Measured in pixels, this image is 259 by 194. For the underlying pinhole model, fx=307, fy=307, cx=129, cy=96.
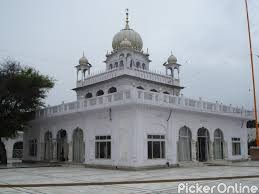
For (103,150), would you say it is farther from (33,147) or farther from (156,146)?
(33,147)

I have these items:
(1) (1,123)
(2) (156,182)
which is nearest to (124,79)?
(1) (1,123)

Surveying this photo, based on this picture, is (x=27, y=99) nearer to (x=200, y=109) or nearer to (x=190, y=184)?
(x=200, y=109)

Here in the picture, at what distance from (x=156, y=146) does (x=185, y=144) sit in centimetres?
332

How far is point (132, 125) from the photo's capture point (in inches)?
770

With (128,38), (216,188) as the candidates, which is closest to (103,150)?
(216,188)

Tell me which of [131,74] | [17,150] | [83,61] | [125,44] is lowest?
[17,150]

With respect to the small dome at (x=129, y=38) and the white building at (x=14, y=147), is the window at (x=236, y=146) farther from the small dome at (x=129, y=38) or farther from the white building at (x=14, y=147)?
the white building at (x=14, y=147)

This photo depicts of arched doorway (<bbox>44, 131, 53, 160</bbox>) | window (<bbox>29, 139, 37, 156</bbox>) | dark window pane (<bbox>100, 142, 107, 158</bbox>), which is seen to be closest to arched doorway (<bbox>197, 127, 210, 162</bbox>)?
dark window pane (<bbox>100, 142, 107, 158</bbox>)

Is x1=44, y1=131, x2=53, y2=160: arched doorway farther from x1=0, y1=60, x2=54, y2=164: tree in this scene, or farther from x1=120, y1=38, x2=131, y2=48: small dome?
x1=120, y1=38, x2=131, y2=48: small dome

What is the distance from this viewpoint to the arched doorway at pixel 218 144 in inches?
1006

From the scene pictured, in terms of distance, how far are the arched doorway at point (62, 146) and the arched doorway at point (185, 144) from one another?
9.78 m

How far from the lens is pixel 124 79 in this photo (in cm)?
2962

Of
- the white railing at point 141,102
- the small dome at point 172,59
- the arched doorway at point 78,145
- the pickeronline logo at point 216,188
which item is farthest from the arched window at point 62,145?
the pickeronline logo at point 216,188

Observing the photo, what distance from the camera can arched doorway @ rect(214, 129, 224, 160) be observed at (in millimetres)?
25547
